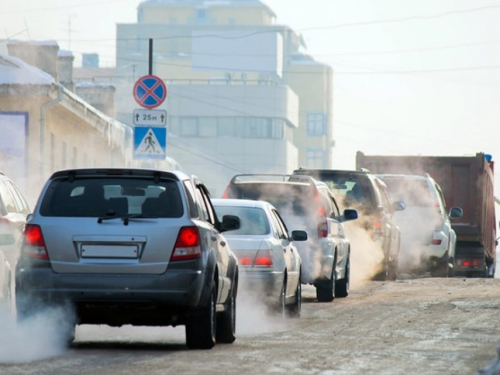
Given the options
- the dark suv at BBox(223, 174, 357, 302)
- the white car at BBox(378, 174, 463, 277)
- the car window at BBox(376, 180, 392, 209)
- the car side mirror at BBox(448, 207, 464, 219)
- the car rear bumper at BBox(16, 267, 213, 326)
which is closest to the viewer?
the car rear bumper at BBox(16, 267, 213, 326)

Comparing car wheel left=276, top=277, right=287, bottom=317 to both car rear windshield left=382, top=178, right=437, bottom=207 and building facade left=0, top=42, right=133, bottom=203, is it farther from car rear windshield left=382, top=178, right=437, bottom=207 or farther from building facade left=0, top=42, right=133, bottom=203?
building facade left=0, top=42, right=133, bottom=203

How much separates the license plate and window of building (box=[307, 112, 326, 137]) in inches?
6609

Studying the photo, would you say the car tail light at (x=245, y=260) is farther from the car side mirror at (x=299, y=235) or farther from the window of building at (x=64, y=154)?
the window of building at (x=64, y=154)

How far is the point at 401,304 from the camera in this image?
68.4 feet

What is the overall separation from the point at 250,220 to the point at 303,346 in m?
4.17

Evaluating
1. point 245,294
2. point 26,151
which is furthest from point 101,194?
point 26,151

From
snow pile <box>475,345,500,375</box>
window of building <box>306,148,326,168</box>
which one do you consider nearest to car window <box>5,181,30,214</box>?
snow pile <box>475,345,500,375</box>

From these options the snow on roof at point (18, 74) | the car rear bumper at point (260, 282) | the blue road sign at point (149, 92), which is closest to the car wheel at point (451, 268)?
the blue road sign at point (149, 92)

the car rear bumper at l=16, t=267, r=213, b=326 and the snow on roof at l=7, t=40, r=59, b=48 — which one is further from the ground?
the snow on roof at l=7, t=40, r=59, b=48

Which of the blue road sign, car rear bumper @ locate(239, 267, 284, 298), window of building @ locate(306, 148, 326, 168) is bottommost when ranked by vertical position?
car rear bumper @ locate(239, 267, 284, 298)

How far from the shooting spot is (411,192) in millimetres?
32094

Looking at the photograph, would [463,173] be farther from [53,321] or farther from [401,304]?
[53,321]

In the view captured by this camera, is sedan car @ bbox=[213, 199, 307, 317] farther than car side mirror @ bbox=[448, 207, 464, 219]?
No

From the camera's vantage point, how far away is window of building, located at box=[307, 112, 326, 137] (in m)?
180
